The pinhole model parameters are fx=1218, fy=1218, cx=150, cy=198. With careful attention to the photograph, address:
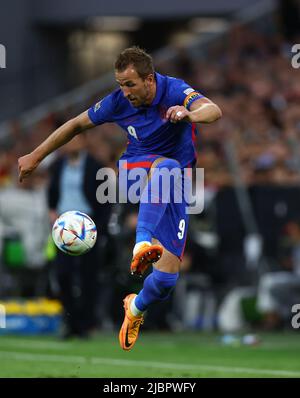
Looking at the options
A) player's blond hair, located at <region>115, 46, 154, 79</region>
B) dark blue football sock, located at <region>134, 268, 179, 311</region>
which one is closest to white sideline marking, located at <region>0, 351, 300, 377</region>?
dark blue football sock, located at <region>134, 268, 179, 311</region>

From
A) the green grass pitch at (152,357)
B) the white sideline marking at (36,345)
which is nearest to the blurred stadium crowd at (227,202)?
the green grass pitch at (152,357)

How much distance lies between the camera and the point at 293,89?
1972 centimetres

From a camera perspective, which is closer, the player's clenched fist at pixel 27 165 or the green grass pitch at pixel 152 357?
the player's clenched fist at pixel 27 165

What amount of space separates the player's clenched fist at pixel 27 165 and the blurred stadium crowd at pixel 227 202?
5096 mm

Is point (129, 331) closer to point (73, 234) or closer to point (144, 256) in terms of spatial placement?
point (73, 234)

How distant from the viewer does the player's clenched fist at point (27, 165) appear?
9.39 meters

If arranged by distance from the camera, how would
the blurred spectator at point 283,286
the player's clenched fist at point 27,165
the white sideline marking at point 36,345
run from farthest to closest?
the blurred spectator at point 283,286
the white sideline marking at point 36,345
the player's clenched fist at point 27,165

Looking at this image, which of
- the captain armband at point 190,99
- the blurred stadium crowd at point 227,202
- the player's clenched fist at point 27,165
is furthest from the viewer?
the blurred stadium crowd at point 227,202

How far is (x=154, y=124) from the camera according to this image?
938 centimetres

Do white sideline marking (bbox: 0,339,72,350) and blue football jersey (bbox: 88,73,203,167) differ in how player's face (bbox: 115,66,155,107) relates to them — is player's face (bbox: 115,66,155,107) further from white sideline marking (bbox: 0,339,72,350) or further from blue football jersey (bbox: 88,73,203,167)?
white sideline marking (bbox: 0,339,72,350)

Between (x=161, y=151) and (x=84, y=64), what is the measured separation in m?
17.6

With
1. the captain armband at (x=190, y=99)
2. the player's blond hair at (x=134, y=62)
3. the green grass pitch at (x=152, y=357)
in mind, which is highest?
the player's blond hair at (x=134, y=62)

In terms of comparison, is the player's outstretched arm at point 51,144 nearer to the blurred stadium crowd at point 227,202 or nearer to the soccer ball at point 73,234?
the soccer ball at point 73,234
